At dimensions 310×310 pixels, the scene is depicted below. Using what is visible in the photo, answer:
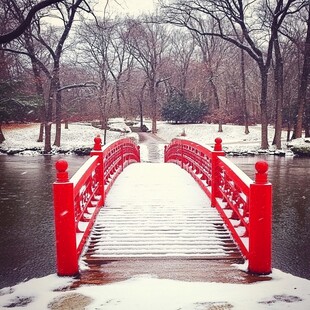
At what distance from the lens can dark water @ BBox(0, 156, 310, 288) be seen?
5898mm

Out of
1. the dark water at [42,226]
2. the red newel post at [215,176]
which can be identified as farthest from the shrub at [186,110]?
the red newel post at [215,176]

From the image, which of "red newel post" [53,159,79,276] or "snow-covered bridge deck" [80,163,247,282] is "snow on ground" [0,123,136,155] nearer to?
"snow-covered bridge deck" [80,163,247,282]

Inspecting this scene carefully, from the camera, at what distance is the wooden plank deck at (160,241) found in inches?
183

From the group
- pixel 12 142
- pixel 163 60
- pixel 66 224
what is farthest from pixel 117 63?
pixel 66 224

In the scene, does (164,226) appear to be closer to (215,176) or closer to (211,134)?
(215,176)

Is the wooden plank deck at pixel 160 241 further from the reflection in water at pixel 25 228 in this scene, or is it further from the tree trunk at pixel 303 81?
the tree trunk at pixel 303 81

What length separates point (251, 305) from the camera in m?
3.73

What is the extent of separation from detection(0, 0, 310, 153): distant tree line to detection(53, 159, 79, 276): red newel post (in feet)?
65.6

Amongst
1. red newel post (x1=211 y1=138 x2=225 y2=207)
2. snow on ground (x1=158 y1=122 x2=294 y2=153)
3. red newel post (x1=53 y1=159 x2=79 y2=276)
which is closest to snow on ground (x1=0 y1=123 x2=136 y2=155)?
snow on ground (x1=158 y1=122 x2=294 y2=153)

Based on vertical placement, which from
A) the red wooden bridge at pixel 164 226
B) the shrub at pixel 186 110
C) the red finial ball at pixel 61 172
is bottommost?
the red wooden bridge at pixel 164 226

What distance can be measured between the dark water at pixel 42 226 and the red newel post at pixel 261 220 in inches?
52.4

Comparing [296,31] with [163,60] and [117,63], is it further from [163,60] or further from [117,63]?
[117,63]

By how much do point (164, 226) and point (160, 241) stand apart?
0.65m

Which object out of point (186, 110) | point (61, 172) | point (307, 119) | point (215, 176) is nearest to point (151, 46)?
point (186, 110)
